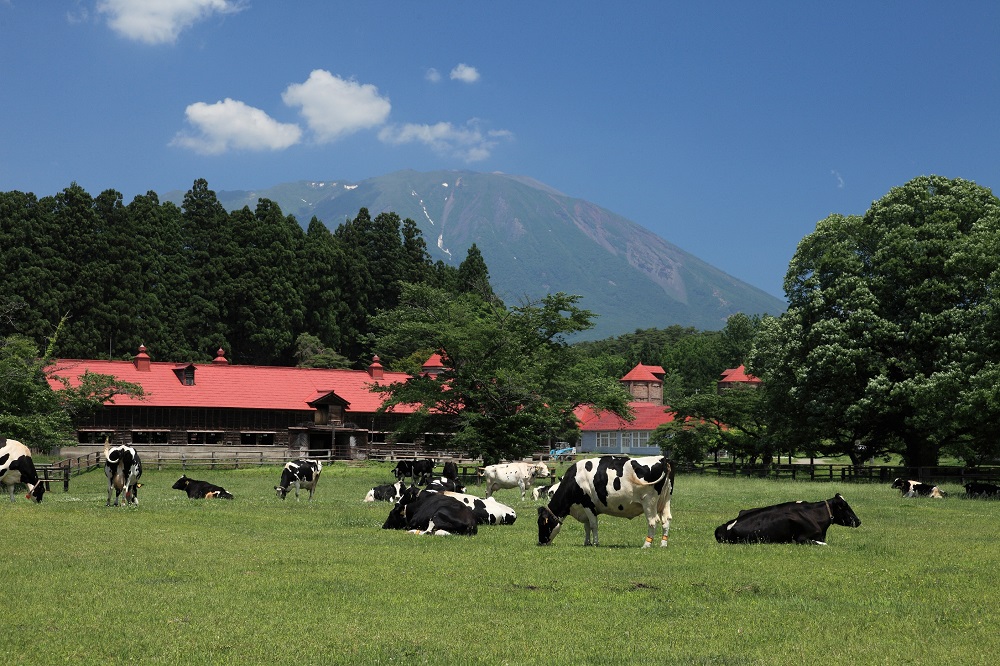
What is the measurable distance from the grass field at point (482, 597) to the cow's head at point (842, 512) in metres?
0.25

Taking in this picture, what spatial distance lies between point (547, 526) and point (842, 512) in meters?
6.33

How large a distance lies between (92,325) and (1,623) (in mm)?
76405

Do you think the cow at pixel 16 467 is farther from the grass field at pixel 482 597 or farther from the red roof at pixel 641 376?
the red roof at pixel 641 376

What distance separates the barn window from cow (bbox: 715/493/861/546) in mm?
53457

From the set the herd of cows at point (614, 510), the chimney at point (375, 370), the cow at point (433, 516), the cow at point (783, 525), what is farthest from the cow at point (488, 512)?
the chimney at point (375, 370)

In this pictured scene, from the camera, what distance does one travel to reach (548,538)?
54.6 feet

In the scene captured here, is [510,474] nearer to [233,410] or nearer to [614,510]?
[614,510]

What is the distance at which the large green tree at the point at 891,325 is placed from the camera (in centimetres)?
4156

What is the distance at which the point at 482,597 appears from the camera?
437 inches

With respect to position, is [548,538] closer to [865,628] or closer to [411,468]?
[865,628]

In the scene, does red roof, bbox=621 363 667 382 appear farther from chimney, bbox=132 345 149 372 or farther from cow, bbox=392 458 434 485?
cow, bbox=392 458 434 485

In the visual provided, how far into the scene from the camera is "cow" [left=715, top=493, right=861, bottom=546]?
16625 millimetres

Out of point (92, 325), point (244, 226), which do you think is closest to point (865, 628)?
point (92, 325)

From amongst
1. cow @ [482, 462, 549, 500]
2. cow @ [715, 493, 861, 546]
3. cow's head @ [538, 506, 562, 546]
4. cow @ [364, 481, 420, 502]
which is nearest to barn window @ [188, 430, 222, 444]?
cow @ [482, 462, 549, 500]
